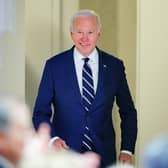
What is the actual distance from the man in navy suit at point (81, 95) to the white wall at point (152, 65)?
64 centimetres

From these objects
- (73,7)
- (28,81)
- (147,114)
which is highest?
(73,7)

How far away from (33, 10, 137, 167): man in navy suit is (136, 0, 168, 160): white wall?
25.4 inches

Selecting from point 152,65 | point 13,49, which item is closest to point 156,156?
point 13,49

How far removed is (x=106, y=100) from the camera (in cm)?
176

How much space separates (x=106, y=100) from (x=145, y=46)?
2.54 feet

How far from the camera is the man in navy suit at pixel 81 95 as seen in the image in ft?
5.63

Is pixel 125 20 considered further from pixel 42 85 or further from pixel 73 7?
pixel 42 85

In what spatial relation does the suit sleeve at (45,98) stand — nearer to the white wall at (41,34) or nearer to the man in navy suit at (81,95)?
the man in navy suit at (81,95)

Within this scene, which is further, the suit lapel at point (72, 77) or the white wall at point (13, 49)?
the white wall at point (13, 49)

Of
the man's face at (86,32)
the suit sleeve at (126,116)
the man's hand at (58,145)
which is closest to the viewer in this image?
the man's hand at (58,145)

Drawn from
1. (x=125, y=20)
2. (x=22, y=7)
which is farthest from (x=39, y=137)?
(x=125, y=20)

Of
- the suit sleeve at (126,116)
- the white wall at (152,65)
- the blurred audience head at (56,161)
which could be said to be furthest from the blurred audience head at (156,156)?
the white wall at (152,65)

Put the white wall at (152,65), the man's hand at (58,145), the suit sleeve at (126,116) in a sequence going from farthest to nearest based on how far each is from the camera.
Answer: the white wall at (152,65) < the suit sleeve at (126,116) < the man's hand at (58,145)

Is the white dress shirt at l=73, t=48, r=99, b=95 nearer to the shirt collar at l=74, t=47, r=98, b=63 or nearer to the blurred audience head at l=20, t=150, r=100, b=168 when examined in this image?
the shirt collar at l=74, t=47, r=98, b=63
